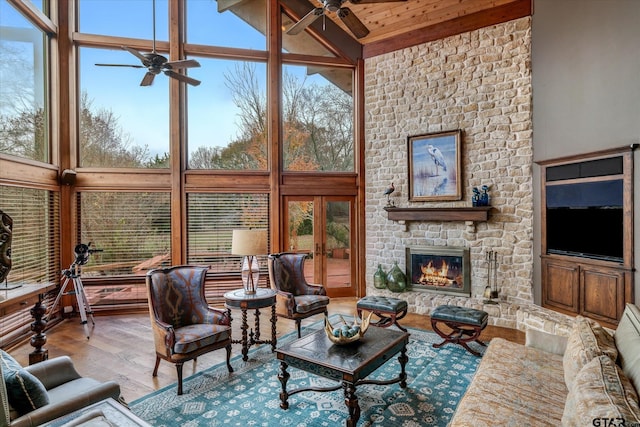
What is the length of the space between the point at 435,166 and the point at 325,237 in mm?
2357

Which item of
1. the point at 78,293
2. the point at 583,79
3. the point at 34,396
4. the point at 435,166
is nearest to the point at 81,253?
the point at 78,293

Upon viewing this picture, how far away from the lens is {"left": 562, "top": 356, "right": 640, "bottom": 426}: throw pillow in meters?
1.43

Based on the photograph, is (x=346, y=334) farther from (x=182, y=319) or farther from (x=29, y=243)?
(x=29, y=243)

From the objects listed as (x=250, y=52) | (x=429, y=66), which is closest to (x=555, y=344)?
(x=429, y=66)

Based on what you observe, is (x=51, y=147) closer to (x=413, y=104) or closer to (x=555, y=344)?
(x=413, y=104)

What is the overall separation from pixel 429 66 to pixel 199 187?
449 cm

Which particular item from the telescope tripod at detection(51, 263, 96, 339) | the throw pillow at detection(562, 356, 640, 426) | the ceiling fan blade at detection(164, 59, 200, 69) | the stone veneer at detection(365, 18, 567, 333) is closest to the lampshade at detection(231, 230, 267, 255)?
the ceiling fan blade at detection(164, 59, 200, 69)

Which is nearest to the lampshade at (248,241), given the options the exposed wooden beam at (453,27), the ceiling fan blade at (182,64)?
the ceiling fan blade at (182,64)

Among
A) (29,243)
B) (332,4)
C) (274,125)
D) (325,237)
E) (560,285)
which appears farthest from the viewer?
(325,237)

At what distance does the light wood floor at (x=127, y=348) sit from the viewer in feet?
11.5

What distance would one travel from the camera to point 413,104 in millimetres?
6121

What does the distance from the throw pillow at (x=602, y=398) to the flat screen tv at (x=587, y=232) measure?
8.79ft

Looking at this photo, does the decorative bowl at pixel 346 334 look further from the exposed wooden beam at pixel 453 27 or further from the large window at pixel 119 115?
the exposed wooden beam at pixel 453 27

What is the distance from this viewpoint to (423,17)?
19.5 ft
